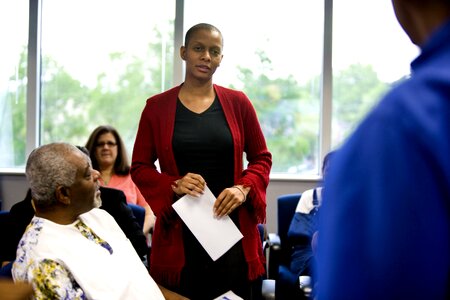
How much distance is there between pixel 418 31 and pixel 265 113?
435 centimetres

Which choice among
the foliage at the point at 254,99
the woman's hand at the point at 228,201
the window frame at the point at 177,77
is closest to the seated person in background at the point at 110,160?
the foliage at the point at 254,99

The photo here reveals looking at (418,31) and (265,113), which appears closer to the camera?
(418,31)

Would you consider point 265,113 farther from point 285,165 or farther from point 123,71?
point 123,71

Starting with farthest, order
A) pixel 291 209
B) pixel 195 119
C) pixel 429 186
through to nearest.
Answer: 1. pixel 291 209
2. pixel 195 119
3. pixel 429 186

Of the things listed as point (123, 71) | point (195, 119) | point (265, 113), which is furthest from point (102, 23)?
point (195, 119)

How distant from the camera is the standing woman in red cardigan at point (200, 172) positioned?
1950 millimetres

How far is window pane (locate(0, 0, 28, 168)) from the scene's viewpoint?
4910mm

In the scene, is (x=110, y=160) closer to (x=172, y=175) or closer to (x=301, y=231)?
(x=301, y=231)

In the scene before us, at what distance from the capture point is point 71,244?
1.67m

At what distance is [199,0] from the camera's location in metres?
4.78

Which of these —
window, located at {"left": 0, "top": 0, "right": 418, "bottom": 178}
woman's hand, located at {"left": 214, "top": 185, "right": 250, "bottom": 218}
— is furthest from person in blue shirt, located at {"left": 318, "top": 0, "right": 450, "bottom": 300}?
window, located at {"left": 0, "top": 0, "right": 418, "bottom": 178}

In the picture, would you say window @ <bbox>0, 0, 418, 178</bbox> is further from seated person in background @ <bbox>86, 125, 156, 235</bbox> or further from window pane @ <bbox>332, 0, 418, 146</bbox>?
seated person in background @ <bbox>86, 125, 156, 235</bbox>

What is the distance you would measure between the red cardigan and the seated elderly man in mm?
118

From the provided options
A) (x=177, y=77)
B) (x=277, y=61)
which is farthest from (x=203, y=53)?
(x=277, y=61)
